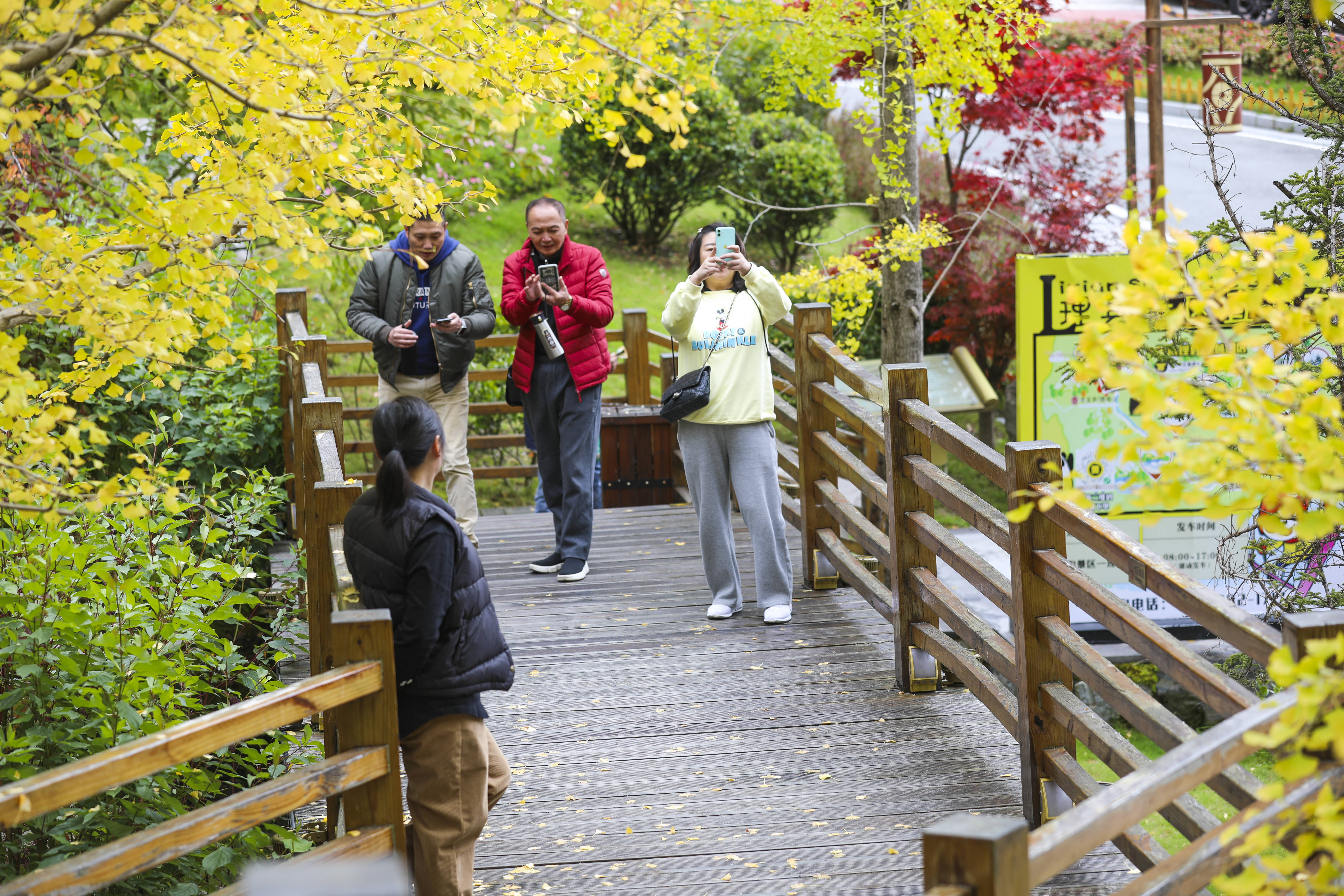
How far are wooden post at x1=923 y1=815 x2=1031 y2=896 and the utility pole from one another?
5125 millimetres

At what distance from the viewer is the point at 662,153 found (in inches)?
592

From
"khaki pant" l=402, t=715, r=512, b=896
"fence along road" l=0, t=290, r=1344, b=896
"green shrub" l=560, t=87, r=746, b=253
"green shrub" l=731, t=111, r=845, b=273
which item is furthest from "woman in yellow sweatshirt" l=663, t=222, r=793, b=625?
"green shrub" l=731, t=111, r=845, b=273

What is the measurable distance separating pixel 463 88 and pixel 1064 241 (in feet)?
30.4

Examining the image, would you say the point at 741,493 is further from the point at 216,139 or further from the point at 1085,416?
the point at 1085,416

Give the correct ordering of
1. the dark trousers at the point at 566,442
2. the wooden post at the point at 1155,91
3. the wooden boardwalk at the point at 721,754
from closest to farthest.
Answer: the wooden boardwalk at the point at 721,754
the dark trousers at the point at 566,442
the wooden post at the point at 1155,91

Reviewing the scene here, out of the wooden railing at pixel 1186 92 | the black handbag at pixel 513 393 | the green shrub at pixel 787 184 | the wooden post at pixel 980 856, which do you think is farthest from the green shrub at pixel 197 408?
the wooden railing at pixel 1186 92

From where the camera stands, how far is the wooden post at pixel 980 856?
198cm

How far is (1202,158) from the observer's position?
15680mm

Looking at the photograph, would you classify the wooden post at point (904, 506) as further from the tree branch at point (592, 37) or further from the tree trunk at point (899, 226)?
the tree trunk at point (899, 226)

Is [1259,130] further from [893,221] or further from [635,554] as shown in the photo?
[635,554]

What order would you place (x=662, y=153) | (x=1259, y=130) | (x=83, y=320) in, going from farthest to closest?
(x=1259, y=130), (x=662, y=153), (x=83, y=320)

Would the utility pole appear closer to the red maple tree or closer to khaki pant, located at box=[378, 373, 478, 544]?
khaki pant, located at box=[378, 373, 478, 544]

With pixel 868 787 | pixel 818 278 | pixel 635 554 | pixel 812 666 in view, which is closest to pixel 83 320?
pixel 868 787

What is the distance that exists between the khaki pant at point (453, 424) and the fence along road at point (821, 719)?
1.38ft
